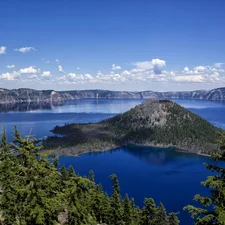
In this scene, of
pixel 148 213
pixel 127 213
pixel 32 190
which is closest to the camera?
pixel 32 190

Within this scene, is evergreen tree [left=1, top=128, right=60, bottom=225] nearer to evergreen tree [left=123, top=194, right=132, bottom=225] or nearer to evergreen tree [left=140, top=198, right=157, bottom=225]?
evergreen tree [left=140, top=198, right=157, bottom=225]

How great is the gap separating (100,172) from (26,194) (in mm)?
174481

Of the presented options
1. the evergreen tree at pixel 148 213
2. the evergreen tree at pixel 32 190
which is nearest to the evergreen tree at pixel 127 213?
the evergreen tree at pixel 148 213

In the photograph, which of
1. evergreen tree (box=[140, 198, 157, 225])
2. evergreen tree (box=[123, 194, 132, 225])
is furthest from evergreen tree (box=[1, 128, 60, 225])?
evergreen tree (box=[123, 194, 132, 225])

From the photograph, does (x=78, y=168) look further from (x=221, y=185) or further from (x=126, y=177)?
(x=221, y=185)

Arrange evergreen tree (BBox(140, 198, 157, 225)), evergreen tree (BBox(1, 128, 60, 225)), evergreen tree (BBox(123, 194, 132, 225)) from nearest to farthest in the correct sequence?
evergreen tree (BBox(1, 128, 60, 225)), evergreen tree (BBox(140, 198, 157, 225)), evergreen tree (BBox(123, 194, 132, 225))

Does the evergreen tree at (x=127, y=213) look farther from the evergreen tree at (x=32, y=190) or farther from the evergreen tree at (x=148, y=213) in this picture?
the evergreen tree at (x=32, y=190)

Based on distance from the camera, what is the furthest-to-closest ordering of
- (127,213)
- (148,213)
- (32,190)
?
(127,213)
(148,213)
(32,190)

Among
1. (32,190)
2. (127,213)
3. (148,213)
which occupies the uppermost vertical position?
(32,190)

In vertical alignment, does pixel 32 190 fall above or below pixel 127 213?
above

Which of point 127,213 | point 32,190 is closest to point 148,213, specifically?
point 127,213

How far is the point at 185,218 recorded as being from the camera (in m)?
115

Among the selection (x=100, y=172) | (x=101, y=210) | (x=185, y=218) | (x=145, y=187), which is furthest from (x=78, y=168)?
A: (x=101, y=210)

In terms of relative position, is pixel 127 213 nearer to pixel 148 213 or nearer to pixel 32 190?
pixel 148 213
